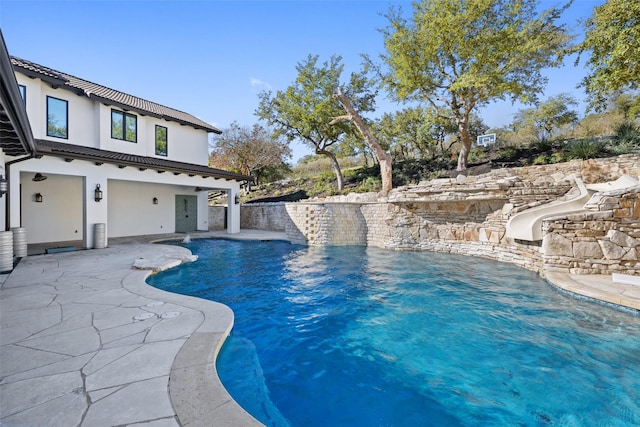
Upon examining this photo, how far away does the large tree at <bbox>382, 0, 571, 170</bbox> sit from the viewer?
47.9ft

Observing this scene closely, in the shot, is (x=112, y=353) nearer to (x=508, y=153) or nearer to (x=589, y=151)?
(x=589, y=151)

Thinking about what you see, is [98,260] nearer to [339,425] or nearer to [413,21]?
[339,425]

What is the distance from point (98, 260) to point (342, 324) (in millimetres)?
7180

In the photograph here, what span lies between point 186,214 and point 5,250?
10110mm

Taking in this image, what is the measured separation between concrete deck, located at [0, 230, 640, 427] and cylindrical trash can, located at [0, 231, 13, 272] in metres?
1.14

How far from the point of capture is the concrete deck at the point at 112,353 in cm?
207

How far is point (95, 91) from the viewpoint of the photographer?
38.1 feet

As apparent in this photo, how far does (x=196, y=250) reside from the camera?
11.2 m

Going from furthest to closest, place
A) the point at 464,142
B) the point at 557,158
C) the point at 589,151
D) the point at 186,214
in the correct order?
the point at 464,142, the point at 186,214, the point at 557,158, the point at 589,151

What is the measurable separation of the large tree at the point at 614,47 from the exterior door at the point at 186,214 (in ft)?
60.9

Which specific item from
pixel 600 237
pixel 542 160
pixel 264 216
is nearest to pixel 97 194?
pixel 264 216

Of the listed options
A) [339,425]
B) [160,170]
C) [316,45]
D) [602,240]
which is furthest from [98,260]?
[316,45]

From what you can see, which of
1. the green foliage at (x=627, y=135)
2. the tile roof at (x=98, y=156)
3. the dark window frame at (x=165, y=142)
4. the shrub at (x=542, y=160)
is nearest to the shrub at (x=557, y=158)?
the shrub at (x=542, y=160)

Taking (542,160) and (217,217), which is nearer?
(542,160)
